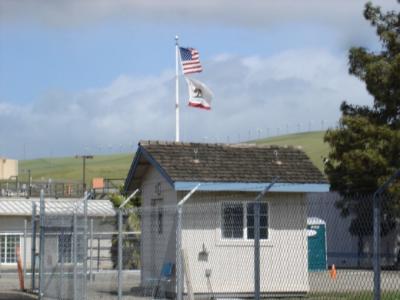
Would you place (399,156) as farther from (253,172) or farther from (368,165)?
(253,172)

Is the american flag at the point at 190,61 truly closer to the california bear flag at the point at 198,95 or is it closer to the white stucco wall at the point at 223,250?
the california bear flag at the point at 198,95

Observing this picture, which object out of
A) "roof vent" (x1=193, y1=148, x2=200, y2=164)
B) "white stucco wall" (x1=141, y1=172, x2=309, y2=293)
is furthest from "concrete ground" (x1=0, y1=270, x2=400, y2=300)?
"roof vent" (x1=193, y1=148, x2=200, y2=164)

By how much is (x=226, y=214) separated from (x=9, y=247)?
32661 millimetres

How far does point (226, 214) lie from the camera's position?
20438 mm

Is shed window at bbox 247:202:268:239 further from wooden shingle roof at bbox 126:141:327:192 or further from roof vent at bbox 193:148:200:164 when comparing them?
roof vent at bbox 193:148:200:164

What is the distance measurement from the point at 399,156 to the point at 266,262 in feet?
56.2

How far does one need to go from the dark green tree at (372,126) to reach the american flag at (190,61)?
8602 mm

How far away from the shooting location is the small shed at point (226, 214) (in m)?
19.7

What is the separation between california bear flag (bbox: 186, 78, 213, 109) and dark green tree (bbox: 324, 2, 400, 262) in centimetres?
832

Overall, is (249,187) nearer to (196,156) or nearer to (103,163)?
(196,156)

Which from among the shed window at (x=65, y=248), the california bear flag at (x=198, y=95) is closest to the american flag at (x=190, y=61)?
the california bear flag at (x=198, y=95)

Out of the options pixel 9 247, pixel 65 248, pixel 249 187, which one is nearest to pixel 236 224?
pixel 249 187

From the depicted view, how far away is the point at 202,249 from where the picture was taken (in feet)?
67.4

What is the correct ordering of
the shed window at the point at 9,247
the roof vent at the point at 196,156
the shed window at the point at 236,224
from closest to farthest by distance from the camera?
1. the shed window at the point at 236,224
2. the roof vent at the point at 196,156
3. the shed window at the point at 9,247
